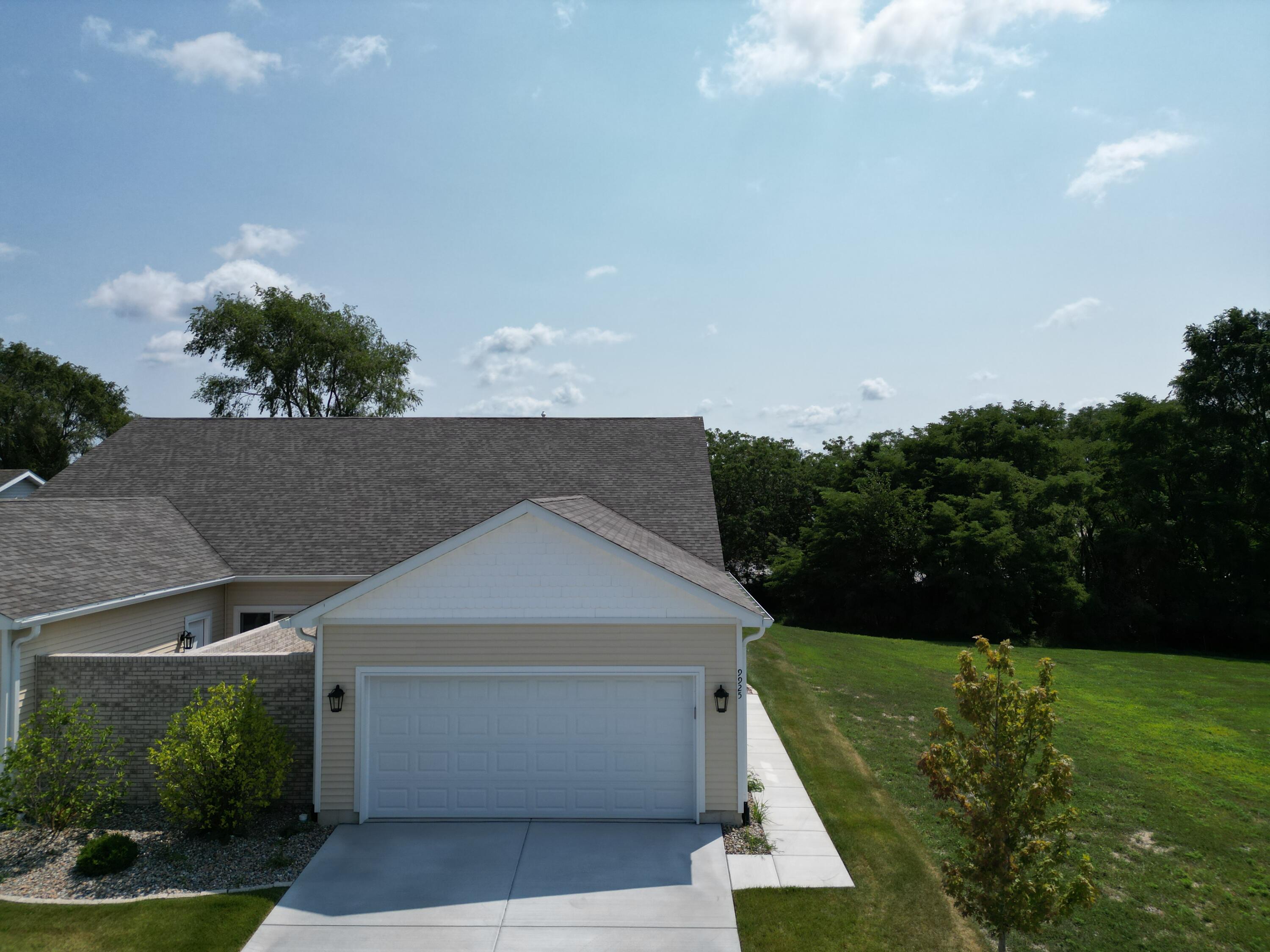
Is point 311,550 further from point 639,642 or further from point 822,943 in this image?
point 822,943

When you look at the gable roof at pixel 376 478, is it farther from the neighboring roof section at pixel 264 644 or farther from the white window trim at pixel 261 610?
the neighboring roof section at pixel 264 644

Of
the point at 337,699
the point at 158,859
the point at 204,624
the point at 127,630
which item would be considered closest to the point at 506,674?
the point at 337,699

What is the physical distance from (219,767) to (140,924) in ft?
6.43

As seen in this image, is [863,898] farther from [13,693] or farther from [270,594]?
[270,594]

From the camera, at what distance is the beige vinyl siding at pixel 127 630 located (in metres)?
10.4

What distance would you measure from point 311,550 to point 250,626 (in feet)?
6.97

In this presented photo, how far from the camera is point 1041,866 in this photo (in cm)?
687

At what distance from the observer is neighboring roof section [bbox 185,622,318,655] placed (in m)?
12.4

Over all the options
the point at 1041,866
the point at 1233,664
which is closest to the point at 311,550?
the point at 1041,866

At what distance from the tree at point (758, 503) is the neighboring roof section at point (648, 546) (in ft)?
87.5

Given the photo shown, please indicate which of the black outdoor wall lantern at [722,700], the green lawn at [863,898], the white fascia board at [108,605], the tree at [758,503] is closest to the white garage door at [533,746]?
the black outdoor wall lantern at [722,700]

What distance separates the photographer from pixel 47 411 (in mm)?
53531

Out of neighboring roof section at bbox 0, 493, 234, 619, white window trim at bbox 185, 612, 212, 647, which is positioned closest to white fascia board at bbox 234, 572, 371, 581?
neighboring roof section at bbox 0, 493, 234, 619

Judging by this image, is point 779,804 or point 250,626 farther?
point 250,626
